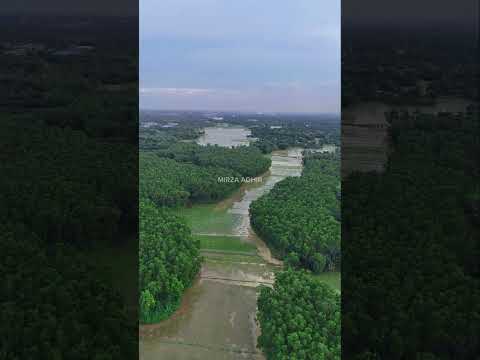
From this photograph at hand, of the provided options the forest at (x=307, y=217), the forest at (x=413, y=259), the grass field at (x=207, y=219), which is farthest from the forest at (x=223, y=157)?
the forest at (x=413, y=259)

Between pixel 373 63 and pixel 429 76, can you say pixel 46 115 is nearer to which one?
pixel 373 63

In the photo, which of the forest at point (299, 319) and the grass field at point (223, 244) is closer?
the forest at point (299, 319)

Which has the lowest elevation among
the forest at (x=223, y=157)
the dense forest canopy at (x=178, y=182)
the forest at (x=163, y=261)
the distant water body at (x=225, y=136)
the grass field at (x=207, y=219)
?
the forest at (x=163, y=261)

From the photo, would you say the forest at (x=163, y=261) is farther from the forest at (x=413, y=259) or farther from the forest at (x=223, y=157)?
the forest at (x=413, y=259)

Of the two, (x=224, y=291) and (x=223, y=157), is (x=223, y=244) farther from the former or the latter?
(x=223, y=157)

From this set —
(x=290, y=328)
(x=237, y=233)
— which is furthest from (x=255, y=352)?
(x=237, y=233)

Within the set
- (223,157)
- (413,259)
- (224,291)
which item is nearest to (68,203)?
(223,157)
